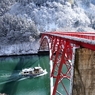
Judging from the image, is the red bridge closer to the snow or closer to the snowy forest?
the snowy forest

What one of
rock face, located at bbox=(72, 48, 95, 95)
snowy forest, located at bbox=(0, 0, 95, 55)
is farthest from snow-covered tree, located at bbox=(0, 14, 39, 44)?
rock face, located at bbox=(72, 48, 95, 95)

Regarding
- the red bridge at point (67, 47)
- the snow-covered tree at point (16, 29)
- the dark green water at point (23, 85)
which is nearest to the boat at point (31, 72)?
the dark green water at point (23, 85)

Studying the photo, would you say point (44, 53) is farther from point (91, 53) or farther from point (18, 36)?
point (91, 53)

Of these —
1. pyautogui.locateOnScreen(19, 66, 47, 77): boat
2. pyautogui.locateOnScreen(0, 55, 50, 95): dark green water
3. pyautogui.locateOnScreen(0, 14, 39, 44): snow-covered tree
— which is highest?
pyautogui.locateOnScreen(0, 14, 39, 44): snow-covered tree

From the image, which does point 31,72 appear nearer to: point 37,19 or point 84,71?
point 84,71

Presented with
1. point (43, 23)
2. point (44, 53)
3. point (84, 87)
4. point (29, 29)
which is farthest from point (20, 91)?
point (43, 23)

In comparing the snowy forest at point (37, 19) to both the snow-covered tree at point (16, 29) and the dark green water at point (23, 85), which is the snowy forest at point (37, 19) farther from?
the dark green water at point (23, 85)
